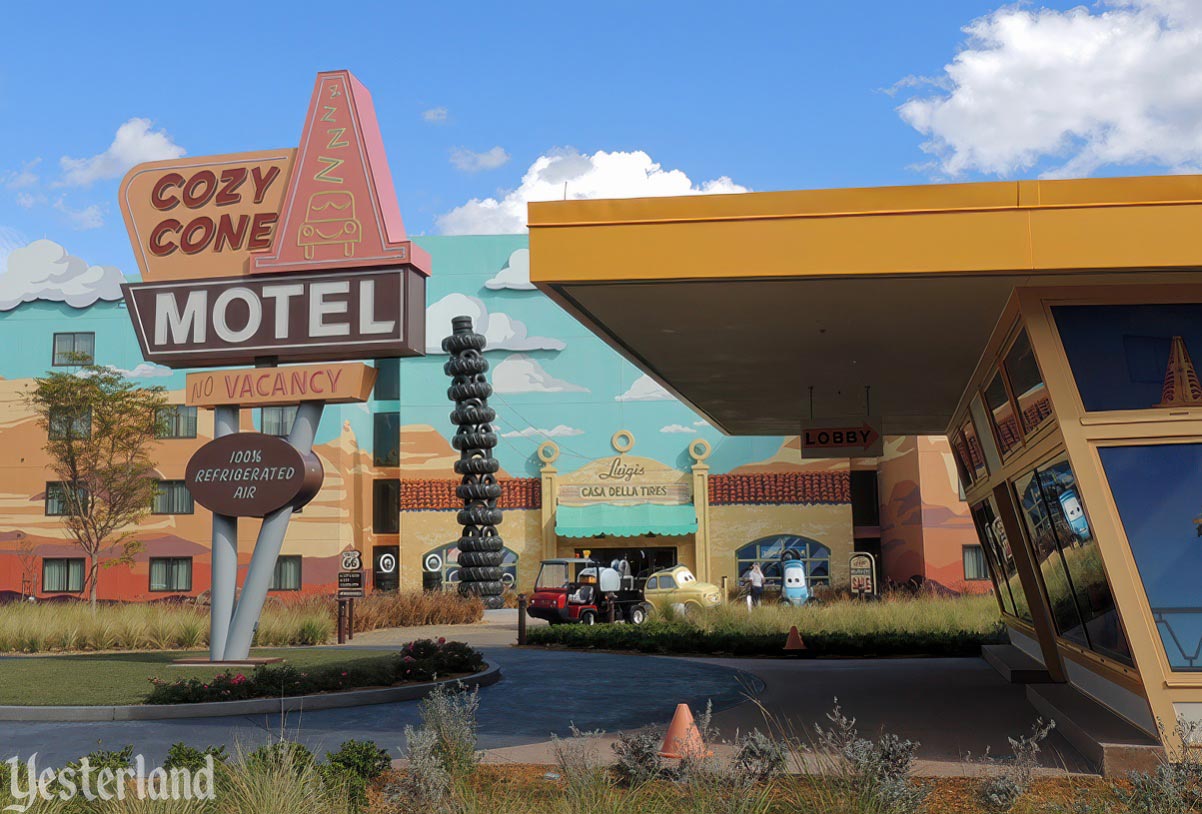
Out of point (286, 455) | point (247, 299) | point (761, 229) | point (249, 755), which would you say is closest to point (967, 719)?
point (761, 229)

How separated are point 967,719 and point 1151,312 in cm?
447

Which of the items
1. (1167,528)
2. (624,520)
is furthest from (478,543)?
(1167,528)

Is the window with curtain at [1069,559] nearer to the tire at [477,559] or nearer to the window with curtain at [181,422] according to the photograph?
the tire at [477,559]

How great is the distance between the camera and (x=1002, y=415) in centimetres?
1076

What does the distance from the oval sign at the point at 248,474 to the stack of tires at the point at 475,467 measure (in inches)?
756

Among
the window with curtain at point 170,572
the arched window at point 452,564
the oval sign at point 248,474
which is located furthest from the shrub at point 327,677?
the window with curtain at point 170,572

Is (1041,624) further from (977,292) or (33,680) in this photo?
(33,680)

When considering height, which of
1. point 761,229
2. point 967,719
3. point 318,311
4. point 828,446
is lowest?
point 967,719

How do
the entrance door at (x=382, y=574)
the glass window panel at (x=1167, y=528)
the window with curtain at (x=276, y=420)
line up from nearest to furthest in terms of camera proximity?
the glass window panel at (x=1167, y=528)
the window with curtain at (x=276, y=420)
the entrance door at (x=382, y=574)

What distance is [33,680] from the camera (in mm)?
14766

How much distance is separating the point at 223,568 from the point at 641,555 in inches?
1214

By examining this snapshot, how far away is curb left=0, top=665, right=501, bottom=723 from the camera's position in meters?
11.8

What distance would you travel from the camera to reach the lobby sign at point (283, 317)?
53.2ft

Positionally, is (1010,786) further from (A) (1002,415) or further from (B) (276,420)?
(B) (276,420)
